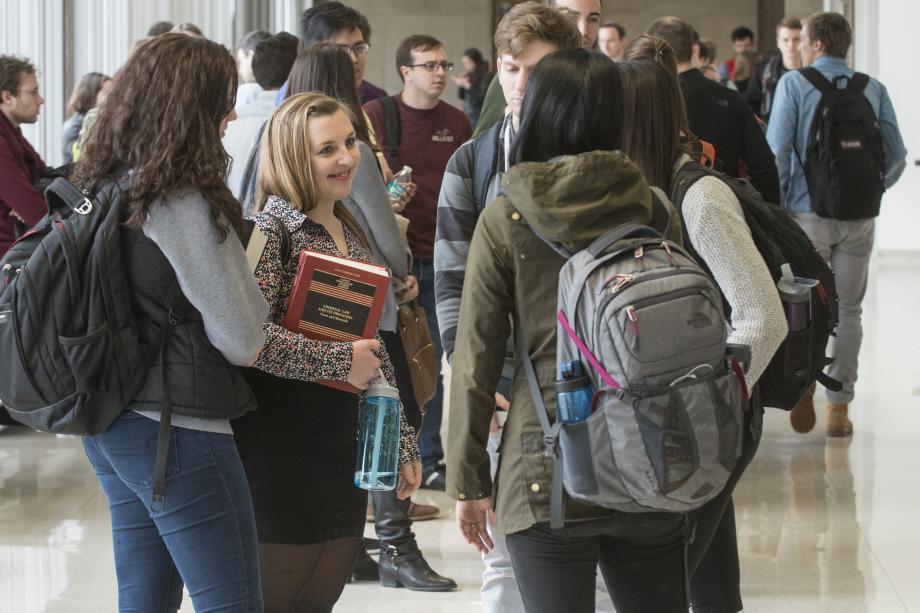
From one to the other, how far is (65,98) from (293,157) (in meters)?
6.13

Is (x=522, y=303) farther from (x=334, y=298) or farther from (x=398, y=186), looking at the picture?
(x=398, y=186)

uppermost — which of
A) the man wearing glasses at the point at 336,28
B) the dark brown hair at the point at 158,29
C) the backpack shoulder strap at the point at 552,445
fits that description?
the dark brown hair at the point at 158,29

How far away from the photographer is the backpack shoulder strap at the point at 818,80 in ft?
20.0

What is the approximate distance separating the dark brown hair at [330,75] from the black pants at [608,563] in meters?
1.93

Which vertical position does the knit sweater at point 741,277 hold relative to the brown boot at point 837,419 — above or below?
above

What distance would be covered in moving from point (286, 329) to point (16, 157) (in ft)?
11.2

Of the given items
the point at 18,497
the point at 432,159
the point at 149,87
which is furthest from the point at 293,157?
the point at 18,497

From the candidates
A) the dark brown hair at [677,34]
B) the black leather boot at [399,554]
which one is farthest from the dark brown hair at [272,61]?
the black leather boot at [399,554]

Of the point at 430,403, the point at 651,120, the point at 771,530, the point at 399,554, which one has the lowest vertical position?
the point at 771,530

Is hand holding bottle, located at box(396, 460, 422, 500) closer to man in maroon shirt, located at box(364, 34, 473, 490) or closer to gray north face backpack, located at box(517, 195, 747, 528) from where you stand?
gray north face backpack, located at box(517, 195, 747, 528)

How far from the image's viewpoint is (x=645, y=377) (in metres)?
1.96

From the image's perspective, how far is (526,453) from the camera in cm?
214

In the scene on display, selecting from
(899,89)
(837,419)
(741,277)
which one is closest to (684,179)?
(741,277)

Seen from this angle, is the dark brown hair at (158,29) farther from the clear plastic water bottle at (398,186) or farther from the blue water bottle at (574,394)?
the blue water bottle at (574,394)
